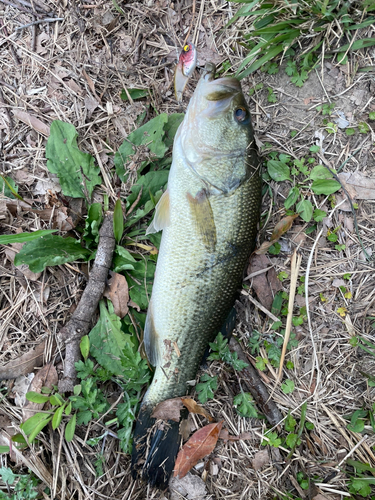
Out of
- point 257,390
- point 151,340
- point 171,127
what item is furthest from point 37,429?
point 171,127

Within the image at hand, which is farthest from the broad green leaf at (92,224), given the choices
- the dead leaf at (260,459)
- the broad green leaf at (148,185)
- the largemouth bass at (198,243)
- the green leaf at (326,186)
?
the dead leaf at (260,459)

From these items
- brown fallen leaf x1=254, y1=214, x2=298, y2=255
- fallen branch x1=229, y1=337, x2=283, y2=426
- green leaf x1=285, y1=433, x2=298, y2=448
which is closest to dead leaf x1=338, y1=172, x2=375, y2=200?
brown fallen leaf x1=254, y1=214, x2=298, y2=255

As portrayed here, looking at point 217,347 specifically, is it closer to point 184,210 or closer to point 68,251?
point 184,210

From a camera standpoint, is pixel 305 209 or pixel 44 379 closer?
pixel 44 379

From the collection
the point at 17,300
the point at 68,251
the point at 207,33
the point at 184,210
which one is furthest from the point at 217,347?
the point at 207,33

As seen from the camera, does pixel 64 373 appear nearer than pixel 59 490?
No

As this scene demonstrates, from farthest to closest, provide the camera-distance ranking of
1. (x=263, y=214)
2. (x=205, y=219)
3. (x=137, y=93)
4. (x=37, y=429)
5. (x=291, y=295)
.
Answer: (x=137, y=93) < (x=263, y=214) < (x=291, y=295) < (x=205, y=219) < (x=37, y=429)

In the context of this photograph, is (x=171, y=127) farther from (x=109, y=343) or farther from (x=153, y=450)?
(x=153, y=450)
